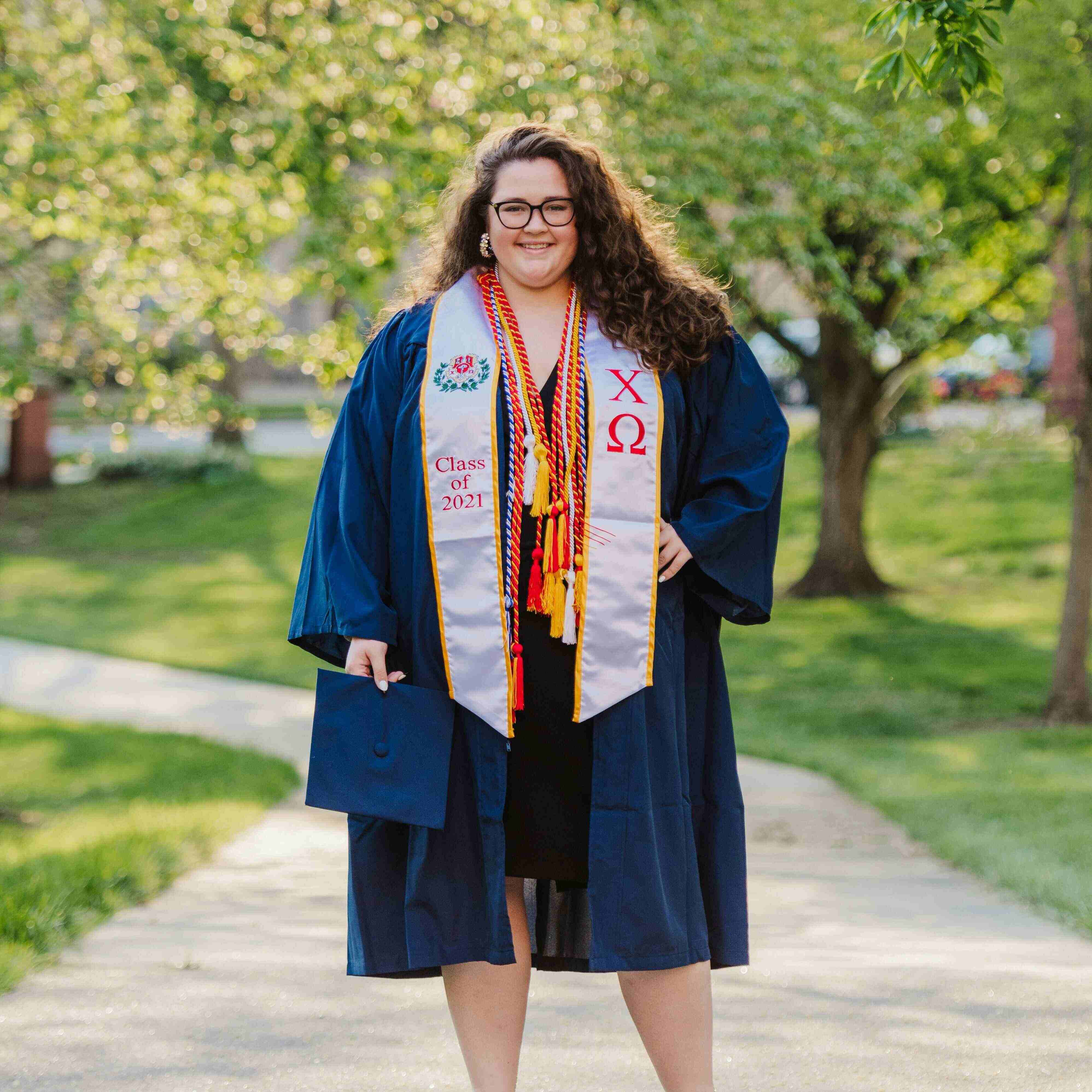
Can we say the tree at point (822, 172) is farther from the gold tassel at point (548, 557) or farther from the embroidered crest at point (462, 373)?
the gold tassel at point (548, 557)

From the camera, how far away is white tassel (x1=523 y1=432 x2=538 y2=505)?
8.69 ft

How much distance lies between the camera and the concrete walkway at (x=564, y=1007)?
3.05 metres

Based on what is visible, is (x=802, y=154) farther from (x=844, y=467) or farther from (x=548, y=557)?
(x=844, y=467)

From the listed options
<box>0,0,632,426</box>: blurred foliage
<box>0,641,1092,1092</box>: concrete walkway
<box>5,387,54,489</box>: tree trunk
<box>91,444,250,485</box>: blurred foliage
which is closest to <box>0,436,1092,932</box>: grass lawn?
<box>91,444,250,485</box>: blurred foliage

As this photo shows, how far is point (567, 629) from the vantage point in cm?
264

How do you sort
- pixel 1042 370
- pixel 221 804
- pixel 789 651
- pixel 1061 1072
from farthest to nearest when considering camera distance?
1. pixel 1042 370
2. pixel 789 651
3. pixel 221 804
4. pixel 1061 1072

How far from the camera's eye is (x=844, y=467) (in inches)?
561

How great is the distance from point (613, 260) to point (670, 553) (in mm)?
578

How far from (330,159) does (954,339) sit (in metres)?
7.15

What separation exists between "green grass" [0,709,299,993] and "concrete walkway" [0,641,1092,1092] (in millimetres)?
132

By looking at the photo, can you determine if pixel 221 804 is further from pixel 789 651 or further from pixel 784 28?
pixel 789 651

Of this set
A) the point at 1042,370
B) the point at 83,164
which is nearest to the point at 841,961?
the point at 83,164

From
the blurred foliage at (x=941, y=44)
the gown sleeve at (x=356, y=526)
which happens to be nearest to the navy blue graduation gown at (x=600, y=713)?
the gown sleeve at (x=356, y=526)

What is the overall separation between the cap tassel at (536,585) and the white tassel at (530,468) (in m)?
0.10
